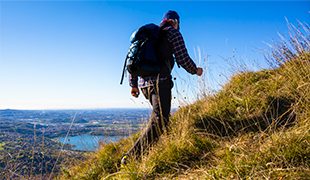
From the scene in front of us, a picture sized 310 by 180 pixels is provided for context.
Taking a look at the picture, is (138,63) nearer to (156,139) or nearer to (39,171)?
(156,139)

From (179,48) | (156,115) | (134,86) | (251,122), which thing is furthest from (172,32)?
(251,122)

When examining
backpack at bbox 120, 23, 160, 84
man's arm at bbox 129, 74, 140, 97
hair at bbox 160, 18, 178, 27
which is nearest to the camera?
backpack at bbox 120, 23, 160, 84

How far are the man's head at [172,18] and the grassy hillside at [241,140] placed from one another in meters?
1.23

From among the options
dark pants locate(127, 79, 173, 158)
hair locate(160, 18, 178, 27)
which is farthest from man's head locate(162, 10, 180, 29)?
dark pants locate(127, 79, 173, 158)

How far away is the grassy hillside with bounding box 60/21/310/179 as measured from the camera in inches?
96.4

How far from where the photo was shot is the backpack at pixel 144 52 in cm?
361

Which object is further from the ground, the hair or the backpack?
the hair

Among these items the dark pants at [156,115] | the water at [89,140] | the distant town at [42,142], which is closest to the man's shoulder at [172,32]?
the dark pants at [156,115]

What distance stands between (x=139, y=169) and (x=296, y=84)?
2548mm

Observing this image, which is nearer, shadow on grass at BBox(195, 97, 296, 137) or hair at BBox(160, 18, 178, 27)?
shadow on grass at BBox(195, 97, 296, 137)

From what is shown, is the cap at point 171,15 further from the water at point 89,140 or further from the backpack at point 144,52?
the water at point 89,140

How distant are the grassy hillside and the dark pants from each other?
13 centimetres

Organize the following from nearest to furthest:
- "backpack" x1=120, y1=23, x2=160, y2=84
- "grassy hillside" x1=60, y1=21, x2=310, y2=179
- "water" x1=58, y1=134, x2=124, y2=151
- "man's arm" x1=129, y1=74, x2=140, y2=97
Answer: "grassy hillside" x1=60, y1=21, x2=310, y2=179 < "backpack" x1=120, y1=23, x2=160, y2=84 < "man's arm" x1=129, y1=74, x2=140, y2=97 < "water" x1=58, y1=134, x2=124, y2=151

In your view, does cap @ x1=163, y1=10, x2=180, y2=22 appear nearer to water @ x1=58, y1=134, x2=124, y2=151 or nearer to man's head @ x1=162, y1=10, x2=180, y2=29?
man's head @ x1=162, y1=10, x2=180, y2=29
